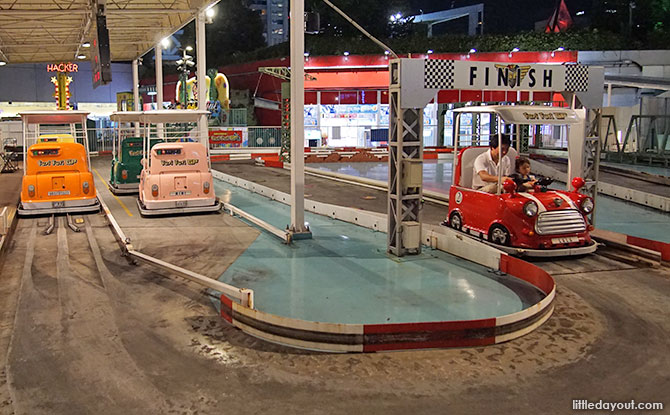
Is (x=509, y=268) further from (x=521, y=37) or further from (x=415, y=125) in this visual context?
(x=521, y=37)

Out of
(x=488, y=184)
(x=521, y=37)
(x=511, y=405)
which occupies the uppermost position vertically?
(x=521, y=37)

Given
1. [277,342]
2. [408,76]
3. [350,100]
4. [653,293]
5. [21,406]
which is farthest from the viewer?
[350,100]

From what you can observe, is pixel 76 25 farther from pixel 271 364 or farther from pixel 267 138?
pixel 271 364

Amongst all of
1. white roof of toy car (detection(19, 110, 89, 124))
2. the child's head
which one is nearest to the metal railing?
white roof of toy car (detection(19, 110, 89, 124))

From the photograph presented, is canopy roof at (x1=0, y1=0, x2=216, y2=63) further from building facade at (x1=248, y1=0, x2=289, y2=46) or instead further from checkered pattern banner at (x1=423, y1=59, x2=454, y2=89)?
building facade at (x1=248, y1=0, x2=289, y2=46)

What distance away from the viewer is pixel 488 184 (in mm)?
9742

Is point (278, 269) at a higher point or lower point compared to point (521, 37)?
lower

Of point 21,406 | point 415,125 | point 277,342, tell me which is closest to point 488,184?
point 415,125

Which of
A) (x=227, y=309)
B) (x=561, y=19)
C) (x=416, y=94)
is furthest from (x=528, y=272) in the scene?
(x=561, y=19)

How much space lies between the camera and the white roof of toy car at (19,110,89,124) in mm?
14070

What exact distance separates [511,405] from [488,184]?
5.69 meters

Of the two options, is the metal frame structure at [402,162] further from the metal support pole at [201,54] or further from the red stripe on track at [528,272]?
the metal support pole at [201,54]

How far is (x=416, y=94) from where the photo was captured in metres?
8.66

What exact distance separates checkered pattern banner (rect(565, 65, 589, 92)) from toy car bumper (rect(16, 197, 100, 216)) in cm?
973
